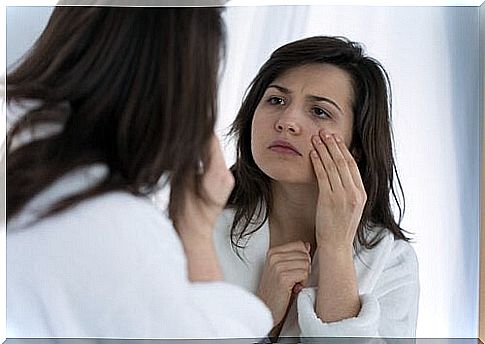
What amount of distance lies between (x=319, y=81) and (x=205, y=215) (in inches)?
15.4

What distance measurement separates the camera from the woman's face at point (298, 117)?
2.10 meters

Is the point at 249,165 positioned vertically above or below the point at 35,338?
above

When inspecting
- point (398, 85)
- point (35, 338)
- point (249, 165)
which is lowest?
point (35, 338)

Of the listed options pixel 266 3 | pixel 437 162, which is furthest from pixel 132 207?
pixel 437 162

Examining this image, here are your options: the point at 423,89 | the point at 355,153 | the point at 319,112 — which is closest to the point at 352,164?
the point at 355,153

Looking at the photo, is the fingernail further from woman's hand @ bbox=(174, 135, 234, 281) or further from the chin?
woman's hand @ bbox=(174, 135, 234, 281)

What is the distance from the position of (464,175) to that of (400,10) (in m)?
0.40

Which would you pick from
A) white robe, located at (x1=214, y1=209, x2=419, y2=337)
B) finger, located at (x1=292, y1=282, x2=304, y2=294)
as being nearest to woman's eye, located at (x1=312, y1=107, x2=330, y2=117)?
white robe, located at (x1=214, y1=209, x2=419, y2=337)

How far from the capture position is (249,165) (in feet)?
6.95

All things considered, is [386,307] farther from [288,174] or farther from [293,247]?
[288,174]

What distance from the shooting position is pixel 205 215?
2.13 meters

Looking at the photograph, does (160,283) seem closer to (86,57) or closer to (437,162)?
(86,57)

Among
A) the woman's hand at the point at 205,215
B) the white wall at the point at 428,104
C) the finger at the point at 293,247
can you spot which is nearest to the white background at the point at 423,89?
the white wall at the point at 428,104

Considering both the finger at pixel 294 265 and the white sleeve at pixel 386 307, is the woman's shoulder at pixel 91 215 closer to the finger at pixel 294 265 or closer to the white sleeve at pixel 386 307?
the finger at pixel 294 265
